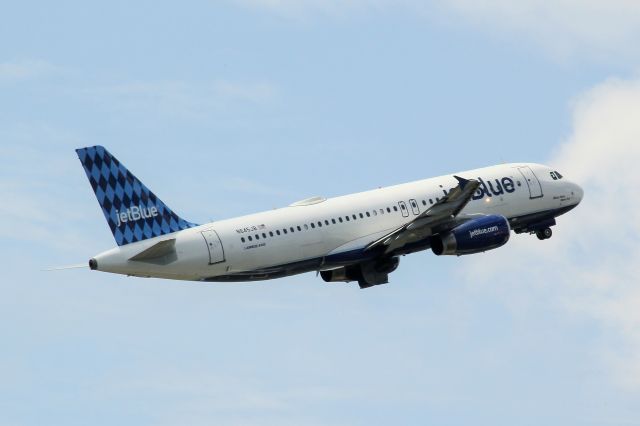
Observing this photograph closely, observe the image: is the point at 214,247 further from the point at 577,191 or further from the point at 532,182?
the point at 577,191

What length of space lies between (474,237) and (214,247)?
14222mm

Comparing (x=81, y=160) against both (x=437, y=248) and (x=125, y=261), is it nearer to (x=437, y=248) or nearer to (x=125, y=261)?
(x=125, y=261)

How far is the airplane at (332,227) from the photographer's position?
271 ft

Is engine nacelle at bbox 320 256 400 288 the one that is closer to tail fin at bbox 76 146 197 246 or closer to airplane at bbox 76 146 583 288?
airplane at bbox 76 146 583 288

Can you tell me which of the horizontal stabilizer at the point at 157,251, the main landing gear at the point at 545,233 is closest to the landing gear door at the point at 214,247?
the horizontal stabilizer at the point at 157,251

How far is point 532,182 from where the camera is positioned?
94438 mm

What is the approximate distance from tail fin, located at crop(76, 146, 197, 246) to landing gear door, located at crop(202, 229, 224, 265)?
155 centimetres

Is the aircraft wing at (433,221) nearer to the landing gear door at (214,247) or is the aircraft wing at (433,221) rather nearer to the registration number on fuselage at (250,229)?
the registration number on fuselage at (250,229)

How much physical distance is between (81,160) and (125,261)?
5.65m

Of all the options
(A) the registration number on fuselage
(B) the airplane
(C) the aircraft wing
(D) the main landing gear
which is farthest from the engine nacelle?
(D) the main landing gear

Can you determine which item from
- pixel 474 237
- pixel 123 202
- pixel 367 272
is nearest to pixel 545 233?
pixel 474 237

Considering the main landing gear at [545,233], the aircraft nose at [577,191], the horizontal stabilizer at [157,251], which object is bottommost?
the horizontal stabilizer at [157,251]

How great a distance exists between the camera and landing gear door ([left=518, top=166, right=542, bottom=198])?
94.2 metres

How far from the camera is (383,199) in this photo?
89625 mm
